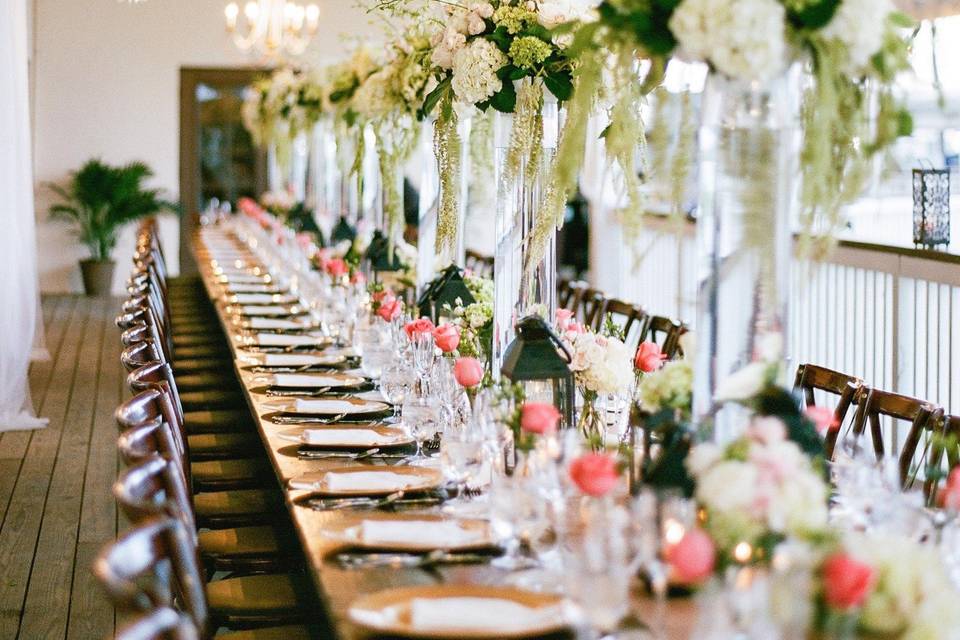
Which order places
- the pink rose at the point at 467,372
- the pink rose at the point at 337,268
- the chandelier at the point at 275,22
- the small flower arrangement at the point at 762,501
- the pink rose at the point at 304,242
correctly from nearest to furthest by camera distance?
the small flower arrangement at the point at 762,501
the pink rose at the point at 467,372
the pink rose at the point at 337,268
the pink rose at the point at 304,242
the chandelier at the point at 275,22

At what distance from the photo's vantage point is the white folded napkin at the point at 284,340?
17.7ft

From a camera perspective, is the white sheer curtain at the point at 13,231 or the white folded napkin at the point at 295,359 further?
the white sheer curtain at the point at 13,231

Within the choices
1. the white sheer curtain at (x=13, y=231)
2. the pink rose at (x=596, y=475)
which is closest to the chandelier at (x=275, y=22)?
the white sheer curtain at (x=13, y=231)

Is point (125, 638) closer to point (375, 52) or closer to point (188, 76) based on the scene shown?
point (375, 52)

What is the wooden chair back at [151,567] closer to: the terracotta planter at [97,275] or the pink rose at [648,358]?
the pink rose at [648,358]

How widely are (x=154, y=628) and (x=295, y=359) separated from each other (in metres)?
3.04

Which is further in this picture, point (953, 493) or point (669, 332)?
point (669, 332)

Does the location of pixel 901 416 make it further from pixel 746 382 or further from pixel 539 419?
pixel 539 419

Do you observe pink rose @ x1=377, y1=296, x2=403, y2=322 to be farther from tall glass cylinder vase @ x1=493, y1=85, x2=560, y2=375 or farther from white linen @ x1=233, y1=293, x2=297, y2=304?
white linen @ x1=233, y1=293, x2=297, y2=304

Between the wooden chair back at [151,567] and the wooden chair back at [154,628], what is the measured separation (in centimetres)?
4

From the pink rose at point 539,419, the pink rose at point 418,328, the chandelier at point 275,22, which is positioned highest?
the chandelier at point 275,22

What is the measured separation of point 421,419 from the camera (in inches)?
136

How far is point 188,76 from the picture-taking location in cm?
1412

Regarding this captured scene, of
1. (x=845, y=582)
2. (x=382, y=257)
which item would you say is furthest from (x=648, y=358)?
(x=382, y=257)
